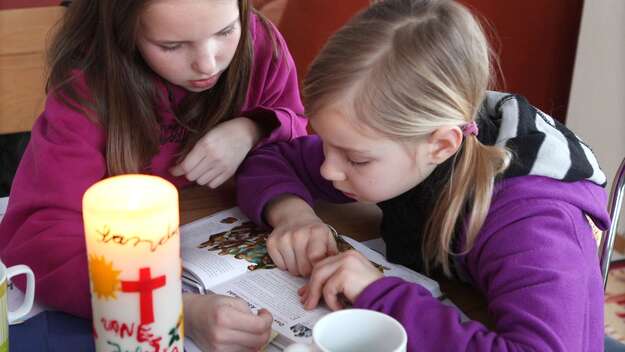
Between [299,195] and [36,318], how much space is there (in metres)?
0.41

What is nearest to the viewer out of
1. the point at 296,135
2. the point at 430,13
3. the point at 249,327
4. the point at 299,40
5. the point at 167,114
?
the point at 249,327

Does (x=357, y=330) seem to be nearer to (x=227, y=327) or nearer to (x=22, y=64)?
(x=227, y=327)

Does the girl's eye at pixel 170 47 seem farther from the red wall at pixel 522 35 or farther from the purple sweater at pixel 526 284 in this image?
the red wall at pixel 522 35

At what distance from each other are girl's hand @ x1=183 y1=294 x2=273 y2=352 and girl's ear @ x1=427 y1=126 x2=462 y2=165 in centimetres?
29

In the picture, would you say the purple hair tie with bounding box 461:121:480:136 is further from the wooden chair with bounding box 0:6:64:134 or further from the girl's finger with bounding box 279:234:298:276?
the wooden chair with bounding box 0:6:64:134

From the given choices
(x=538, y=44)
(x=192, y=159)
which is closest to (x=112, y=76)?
(x=192, y=159)

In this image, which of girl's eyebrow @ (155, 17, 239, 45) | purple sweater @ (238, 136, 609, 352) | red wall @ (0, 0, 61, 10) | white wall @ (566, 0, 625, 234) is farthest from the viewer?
white wall @ (566, 0, 625, 234)

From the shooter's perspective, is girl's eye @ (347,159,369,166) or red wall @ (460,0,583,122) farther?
red wall @ (460,0,583,122)

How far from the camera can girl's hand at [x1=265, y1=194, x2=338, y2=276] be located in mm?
1045

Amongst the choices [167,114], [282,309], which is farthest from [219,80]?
[282,309]

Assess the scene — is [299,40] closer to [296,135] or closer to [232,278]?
[296,135]

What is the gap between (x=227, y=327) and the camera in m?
0.88

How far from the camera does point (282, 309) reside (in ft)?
3.16

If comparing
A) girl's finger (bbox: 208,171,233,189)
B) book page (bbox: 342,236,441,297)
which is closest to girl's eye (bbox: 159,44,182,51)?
girl's finger (bbox: 208,171,233,189)
